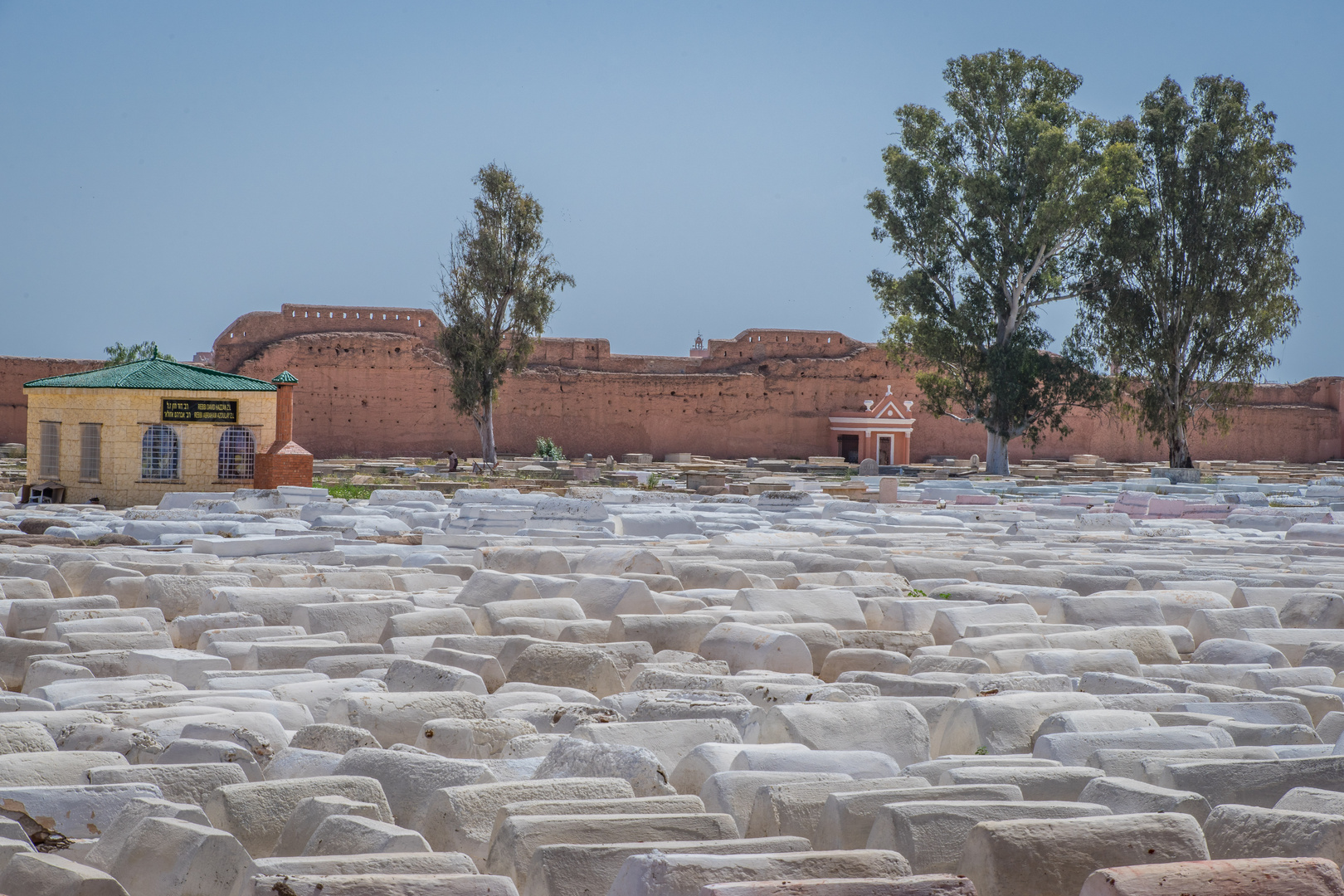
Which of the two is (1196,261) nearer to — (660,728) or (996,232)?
(996,232)

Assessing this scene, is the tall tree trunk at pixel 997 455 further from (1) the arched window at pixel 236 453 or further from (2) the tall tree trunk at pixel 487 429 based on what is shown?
(1) the arched window at pixel 236 453

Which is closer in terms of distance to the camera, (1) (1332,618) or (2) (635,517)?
(1) (1332,618)

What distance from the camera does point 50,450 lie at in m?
16.7

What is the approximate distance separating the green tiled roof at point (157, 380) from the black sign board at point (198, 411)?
17cm

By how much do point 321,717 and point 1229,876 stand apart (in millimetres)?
2735

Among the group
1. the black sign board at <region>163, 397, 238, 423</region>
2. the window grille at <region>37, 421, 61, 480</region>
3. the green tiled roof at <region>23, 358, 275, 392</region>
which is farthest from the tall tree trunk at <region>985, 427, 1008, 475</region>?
the window grille at <region>37, 421, 61, 480</region>

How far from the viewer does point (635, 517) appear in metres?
11.2

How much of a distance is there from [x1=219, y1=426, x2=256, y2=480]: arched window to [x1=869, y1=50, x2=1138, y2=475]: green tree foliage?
1699 cm

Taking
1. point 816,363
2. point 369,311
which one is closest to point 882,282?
point 816,363

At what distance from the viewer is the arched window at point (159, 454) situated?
54.2ft

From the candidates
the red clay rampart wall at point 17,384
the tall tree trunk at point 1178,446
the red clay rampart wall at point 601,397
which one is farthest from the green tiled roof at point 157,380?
the tall tree trunk at point 1178,446

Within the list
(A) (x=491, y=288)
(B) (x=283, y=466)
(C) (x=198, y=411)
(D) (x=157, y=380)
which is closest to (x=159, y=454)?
(C) (x=198, y=411)

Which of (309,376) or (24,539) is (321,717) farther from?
(309,376)

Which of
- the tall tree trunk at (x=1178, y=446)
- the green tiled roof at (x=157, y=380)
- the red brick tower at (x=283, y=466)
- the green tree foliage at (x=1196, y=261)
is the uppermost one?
the green tree foliage at (x=1196, y=261)
